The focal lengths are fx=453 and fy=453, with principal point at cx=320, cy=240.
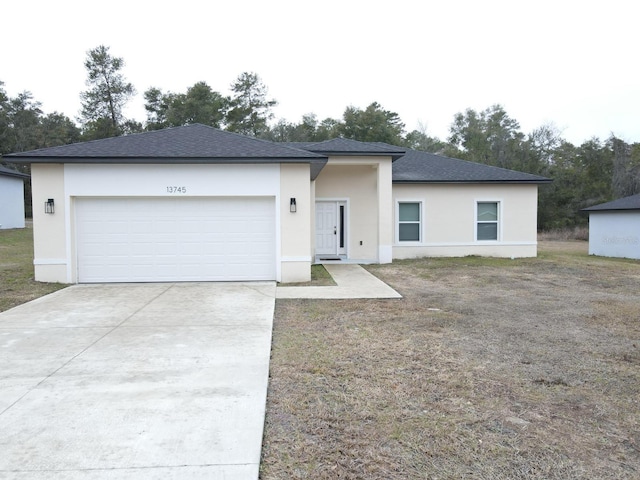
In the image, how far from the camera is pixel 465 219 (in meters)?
16.6

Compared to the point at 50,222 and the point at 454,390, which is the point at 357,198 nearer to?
the point at 50,222

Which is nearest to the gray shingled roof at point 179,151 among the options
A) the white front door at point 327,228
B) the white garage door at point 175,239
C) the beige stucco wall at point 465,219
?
the white garage door at point 175,239

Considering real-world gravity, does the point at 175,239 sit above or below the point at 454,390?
above

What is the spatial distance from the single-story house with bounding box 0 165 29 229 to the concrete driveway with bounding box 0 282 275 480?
21.9m

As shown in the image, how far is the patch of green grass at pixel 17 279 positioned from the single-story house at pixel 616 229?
20598mm

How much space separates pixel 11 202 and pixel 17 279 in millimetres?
19007

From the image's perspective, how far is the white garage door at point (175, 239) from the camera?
427 inches

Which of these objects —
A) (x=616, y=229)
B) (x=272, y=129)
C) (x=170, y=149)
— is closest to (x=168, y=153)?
(x=170, y=149)

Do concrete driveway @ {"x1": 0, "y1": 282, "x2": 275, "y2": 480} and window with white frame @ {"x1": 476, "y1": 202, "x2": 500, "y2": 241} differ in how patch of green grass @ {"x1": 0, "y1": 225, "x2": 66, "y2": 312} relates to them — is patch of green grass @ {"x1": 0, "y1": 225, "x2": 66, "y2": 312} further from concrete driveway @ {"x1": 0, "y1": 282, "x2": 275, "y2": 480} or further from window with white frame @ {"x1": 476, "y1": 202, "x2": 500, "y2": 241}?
window with white frame @ {"x1": 476, "y1": 202, "x2": 500, "y2": 241}

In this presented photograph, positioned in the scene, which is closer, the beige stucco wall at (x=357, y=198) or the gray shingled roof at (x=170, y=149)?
the gray shingled roof at (x=170, y=149)

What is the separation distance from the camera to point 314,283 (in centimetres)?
1080

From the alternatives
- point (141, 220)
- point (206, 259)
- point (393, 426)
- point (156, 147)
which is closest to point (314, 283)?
point (206, 259)

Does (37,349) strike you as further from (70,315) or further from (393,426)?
(393,426)

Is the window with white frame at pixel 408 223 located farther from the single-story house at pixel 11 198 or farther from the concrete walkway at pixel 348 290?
the single-story house at pixel 11 198
